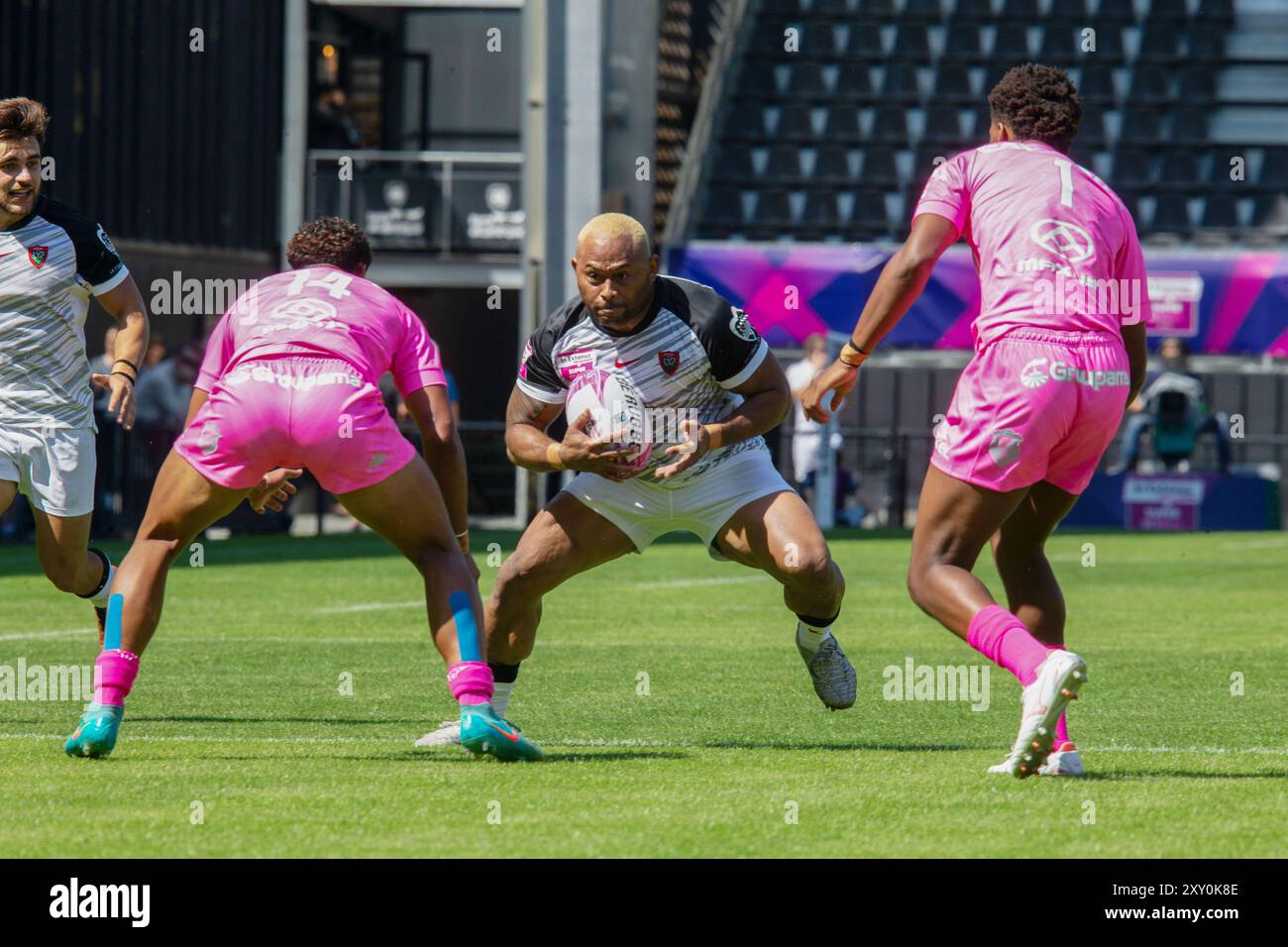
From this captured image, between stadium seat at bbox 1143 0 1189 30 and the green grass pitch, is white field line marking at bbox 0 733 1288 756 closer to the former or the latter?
the green grass pitch

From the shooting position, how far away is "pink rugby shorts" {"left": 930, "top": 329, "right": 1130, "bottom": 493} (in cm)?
623

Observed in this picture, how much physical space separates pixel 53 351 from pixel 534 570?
216 cm

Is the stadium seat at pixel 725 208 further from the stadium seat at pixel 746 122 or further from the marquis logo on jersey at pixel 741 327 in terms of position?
the marquis logo on jersey at pixel 741 327

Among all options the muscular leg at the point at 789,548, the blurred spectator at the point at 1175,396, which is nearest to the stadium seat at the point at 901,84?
the blurred spectator at the point at 1175,396

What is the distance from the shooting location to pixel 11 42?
24625mm

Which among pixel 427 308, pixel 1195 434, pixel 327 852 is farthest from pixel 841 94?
pixel 327 852

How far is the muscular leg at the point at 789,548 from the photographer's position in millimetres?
7367

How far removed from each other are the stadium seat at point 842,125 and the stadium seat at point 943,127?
0.99m

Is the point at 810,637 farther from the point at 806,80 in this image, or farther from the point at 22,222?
the point at 806,80

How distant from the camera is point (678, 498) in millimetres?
7512

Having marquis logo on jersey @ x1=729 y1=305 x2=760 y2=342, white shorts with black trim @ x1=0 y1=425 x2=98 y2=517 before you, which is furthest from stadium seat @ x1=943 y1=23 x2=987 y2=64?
marquis logo on jersey @ x1=729 y1=305 x2=760 y2=342

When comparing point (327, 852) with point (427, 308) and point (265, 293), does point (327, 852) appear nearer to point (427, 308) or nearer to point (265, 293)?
point (265, 293)

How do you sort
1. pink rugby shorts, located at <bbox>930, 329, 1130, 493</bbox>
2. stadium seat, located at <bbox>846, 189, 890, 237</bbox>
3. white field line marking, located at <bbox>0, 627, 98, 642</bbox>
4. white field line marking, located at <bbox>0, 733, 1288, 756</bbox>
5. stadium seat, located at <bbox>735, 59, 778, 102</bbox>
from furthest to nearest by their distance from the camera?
1. stadium seat, located at <bbox>735, 59, 778, 102</bbox>
2. stadium seat, located at <bbox>846, 189, 890, 237</bbox>
3. white field line marking, located at <bbox>0, 627, 98, 642</bbox>
4. white field line marking, located at <bbox>0, 733, 1288, 756</bbox>
5. pink rugby shorts, located at <bbox>930, 329, 1130, 493</bbox>

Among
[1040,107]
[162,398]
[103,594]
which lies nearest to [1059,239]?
[1040,107]
